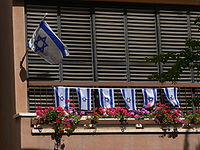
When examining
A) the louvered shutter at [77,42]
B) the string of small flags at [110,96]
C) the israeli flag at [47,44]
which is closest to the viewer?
the israeli flag at [47,44]

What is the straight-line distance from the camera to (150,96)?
18.3 m

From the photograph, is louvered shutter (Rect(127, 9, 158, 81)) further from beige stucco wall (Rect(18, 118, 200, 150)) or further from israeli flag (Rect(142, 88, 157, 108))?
beige stucco wall (Rect(18, 118, 200, 150))

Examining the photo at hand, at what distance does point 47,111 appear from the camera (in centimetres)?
1678

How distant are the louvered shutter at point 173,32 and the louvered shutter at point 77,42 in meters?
2.01

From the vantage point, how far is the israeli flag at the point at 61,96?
57.5ft

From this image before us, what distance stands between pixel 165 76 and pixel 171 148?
2101 millimetres

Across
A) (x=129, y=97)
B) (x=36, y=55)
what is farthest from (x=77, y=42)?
(x=129, y=97)

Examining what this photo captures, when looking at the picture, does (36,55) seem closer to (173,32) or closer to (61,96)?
(61,96)

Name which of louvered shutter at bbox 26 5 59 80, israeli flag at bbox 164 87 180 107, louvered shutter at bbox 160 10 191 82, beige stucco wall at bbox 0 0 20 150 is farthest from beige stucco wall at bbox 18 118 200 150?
louvered shutter at bbox 160 10 191 82

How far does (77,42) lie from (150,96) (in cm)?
231

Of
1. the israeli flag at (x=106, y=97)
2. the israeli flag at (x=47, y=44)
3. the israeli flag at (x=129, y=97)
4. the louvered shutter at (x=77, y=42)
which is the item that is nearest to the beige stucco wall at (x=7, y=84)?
the israeli flag at (x=47, y=44)

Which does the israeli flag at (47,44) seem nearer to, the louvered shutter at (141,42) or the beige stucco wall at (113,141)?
the beige stucco wall at (113,141)

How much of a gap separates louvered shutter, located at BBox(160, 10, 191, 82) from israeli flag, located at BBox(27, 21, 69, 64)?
3204mm

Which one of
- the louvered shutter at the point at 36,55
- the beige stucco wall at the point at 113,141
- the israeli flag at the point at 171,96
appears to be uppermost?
the louvered shutter at the point at 36,55
